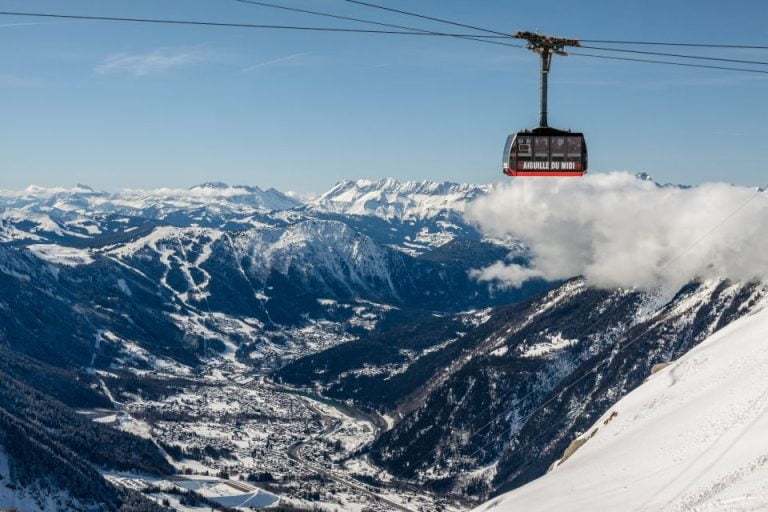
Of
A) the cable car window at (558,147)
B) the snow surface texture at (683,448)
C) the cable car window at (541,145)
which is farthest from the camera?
the cable car window at (558,147)

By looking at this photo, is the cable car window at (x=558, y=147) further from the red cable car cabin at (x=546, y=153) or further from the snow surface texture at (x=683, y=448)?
the snow surface texture at (x=683, y=448)

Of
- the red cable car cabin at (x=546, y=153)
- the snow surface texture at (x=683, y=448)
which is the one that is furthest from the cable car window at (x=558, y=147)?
the snow surface texture at (x=683, y=448)

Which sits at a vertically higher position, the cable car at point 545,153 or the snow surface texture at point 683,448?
the cable car at point 545,153

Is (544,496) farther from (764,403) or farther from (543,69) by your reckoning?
(543,69)

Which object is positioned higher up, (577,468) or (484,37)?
(484,37)

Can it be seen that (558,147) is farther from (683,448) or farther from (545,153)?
(683,448)

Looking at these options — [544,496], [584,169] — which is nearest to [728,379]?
[544,496]

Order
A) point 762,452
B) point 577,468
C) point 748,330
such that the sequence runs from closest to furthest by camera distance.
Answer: point 762,452 < point 577,468 < point 748,330
